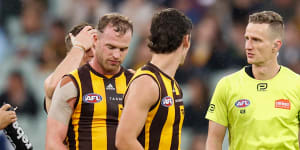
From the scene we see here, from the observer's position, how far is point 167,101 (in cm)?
356

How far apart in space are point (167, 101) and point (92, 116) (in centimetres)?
80

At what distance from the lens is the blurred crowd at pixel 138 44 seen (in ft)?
28.5

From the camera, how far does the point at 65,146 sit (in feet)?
13.1

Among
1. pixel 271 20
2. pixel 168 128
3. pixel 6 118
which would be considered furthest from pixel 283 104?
pixel 6 118

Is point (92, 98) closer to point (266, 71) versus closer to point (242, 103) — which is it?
point (242, 103)

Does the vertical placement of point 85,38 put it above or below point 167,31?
below

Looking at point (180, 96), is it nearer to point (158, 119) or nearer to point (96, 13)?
point (158, 119)

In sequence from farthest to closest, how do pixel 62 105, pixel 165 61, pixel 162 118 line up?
pixel 62 105 < pixel 165 61 < pixel 162 118

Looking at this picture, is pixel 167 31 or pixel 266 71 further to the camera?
pixel 266 71

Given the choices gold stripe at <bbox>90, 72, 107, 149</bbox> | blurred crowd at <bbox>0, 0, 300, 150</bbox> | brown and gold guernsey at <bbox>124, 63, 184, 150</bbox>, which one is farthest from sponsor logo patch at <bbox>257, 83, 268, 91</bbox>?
blurred crowd at <bbox>0, 0, 300, 150</bbox>

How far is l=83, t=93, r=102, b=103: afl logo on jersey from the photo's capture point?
162 inches

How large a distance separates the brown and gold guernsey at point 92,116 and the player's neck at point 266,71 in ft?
3.81

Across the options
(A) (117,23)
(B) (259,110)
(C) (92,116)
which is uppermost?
(A) (117,23)

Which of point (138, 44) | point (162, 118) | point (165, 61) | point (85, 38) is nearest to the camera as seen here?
point (162, 118)
